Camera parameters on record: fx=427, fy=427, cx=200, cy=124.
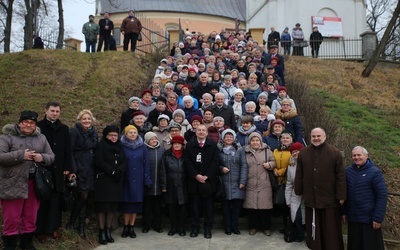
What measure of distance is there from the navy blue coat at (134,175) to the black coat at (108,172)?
19cm

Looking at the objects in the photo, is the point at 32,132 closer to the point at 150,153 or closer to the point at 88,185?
the point at 88,185

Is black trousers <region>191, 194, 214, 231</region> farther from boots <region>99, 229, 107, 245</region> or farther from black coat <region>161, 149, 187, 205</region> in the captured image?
boots <region>99, 229, 107, 245</region>

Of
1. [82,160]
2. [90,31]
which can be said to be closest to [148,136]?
[82,160]

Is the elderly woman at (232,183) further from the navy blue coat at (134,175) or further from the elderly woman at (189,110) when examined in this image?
the elderly woman at (189,110)

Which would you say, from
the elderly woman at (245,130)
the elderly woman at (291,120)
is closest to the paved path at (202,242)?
the elderly woman at (245,130)

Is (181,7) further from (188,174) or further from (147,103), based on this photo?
(188,174)

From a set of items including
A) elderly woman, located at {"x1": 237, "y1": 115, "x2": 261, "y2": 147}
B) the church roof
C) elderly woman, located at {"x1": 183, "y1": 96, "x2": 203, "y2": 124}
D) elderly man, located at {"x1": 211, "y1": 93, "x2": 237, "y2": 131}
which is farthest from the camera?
the church roof

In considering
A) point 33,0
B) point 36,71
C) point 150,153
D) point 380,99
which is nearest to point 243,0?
point 33,0

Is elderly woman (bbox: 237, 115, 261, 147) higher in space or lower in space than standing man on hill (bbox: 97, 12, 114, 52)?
lower

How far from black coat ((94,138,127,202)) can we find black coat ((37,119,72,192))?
0.53 m

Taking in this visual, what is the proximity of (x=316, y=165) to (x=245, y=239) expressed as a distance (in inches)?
72.9

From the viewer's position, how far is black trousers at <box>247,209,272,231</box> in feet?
24.4

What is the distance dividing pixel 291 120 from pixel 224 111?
143cm

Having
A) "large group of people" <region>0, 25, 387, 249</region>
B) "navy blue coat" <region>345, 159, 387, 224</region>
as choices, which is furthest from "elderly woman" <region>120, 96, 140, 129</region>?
"navy blue coat" <region>345, 159, 387, 224</region>
